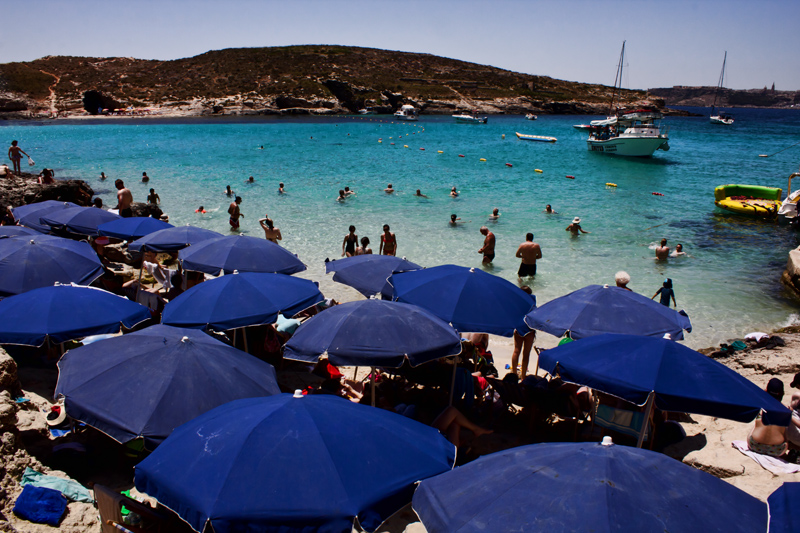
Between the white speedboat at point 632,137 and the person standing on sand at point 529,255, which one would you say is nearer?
the person standing on sand at point 529,255

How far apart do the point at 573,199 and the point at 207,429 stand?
24.5 metres

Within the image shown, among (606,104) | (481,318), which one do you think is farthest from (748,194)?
(606,104)

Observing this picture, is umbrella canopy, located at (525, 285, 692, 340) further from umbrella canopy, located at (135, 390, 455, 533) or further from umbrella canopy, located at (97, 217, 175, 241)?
umbrella canopy, located at (97, 217, 175, 241)

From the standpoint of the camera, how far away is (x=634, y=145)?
4166 centimetres

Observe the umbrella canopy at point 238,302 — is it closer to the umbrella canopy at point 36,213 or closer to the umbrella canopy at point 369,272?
the umbrella canopy at point 369,272

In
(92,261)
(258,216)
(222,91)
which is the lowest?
(258,216)

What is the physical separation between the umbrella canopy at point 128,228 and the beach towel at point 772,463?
10.5m

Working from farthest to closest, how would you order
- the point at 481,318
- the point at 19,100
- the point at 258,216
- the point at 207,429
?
1. the point at 19,100
2. the point at 258,216
3. the point at 481,318
4. the point at 207,429

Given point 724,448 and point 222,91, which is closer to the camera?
point 724,448

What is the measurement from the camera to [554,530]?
2.71 metres

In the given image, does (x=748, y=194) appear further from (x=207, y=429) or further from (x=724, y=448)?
(x=207, y=429)

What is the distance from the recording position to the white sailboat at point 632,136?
41.3m

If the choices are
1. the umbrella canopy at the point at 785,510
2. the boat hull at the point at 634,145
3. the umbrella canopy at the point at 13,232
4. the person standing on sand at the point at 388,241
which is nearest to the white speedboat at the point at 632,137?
the boat hull at the point at 634,145

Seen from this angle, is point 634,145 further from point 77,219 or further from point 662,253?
point 77,219
